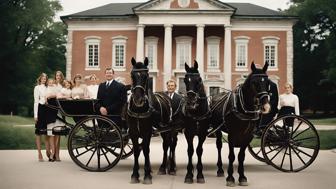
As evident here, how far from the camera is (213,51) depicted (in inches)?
1513

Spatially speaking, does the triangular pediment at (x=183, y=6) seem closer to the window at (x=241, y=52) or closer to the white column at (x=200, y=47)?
the white column at (x=200, y=47)

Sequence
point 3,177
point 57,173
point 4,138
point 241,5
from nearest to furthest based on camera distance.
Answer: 1. point 3,177
2. point 57,173
3. point 4,138
4. point 241,5

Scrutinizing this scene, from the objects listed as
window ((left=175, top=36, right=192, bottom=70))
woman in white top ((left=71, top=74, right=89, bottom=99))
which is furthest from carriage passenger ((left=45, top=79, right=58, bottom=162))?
window ((left=175, top=36, right=192, bottom=70))

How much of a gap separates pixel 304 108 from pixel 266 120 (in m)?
38.8

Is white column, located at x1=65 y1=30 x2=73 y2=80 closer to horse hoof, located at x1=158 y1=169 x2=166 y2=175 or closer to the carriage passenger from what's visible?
the carriage passenger

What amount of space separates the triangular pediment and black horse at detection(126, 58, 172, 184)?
3033 centimetres

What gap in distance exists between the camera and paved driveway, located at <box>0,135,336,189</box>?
6680 mm

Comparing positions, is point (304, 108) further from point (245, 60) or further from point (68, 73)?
point (68, 73)

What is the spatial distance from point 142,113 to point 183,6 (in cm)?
3152

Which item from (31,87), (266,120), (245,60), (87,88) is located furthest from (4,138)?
(245,60)

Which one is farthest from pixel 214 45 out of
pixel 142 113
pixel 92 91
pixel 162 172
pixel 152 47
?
pixel 142 113

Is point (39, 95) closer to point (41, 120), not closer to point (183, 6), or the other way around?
point (41, 120)

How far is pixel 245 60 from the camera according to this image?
3797 centimetres

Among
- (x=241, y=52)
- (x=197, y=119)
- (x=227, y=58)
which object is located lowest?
(x=197, y=119)
